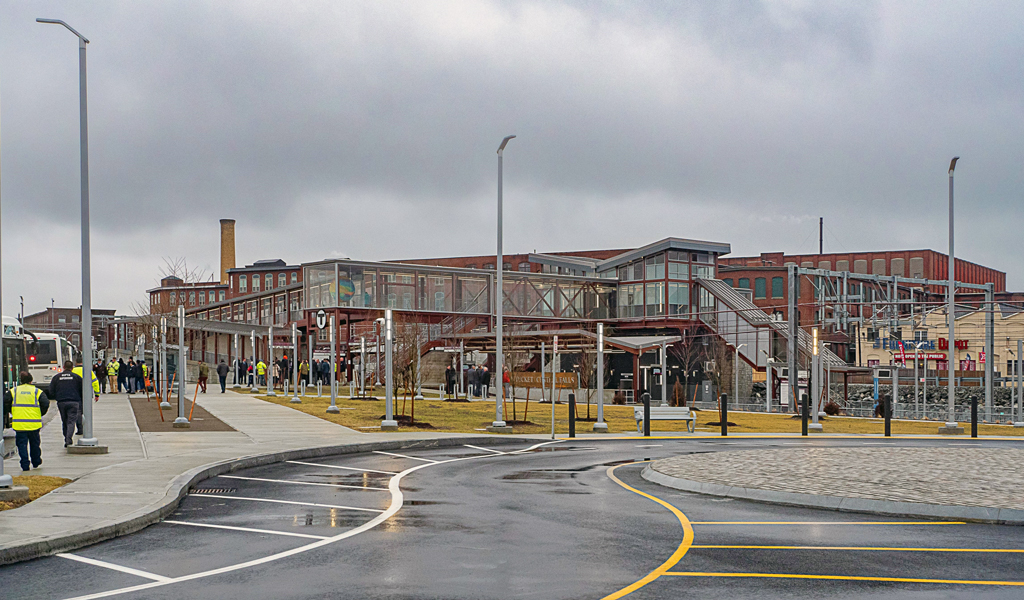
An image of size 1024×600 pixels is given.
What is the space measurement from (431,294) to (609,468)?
51.8 metres

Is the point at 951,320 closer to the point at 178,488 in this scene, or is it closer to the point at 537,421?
the point at 537,421

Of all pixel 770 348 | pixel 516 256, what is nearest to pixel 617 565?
pixel 770 348

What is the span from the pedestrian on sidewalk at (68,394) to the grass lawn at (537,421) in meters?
9.95

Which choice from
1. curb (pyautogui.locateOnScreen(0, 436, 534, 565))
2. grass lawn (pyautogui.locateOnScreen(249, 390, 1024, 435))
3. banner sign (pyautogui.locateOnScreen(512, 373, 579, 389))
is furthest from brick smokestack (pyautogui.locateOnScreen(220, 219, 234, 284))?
curb (pyautogui.locateOnScreen(0, 436, 534, 565))

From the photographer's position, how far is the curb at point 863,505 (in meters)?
11.5

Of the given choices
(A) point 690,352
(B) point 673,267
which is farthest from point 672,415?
(B) point 673,267

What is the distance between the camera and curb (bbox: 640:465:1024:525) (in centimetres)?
1145

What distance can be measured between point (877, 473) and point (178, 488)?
1059cm

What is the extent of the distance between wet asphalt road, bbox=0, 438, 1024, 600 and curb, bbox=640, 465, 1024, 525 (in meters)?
0.32

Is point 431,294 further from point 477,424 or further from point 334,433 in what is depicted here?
point 334,433

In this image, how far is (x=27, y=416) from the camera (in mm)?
15352

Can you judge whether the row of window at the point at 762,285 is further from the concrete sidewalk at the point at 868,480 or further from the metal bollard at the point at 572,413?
the concrete sidewalk at the point at 868,480

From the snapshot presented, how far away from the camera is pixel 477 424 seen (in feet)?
101

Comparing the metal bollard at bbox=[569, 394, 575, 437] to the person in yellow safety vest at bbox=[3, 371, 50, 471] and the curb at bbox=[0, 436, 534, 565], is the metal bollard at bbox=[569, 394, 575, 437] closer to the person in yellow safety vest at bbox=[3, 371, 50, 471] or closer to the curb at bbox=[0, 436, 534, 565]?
the curb at bbox=[0, 436, 534, 565]
